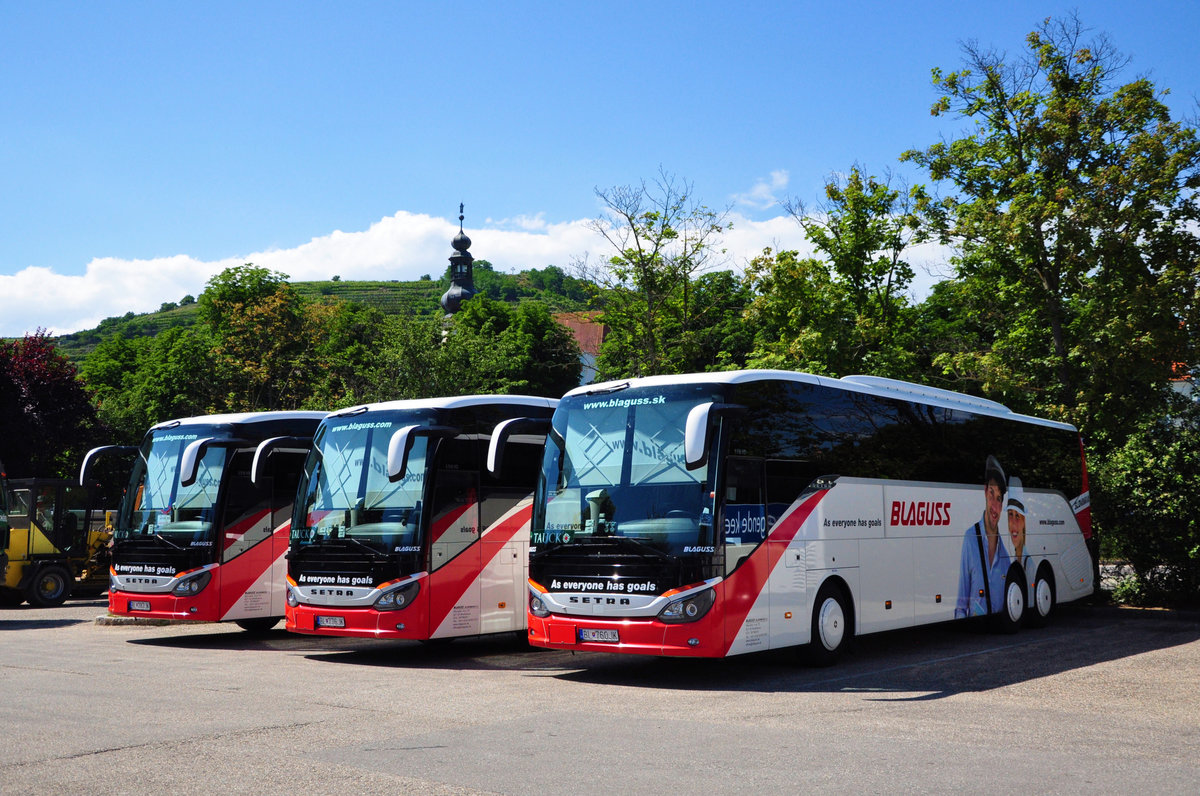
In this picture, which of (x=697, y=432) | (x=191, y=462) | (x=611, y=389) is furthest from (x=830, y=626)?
(x=191, y=462)

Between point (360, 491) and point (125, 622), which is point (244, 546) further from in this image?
point (125, 622)

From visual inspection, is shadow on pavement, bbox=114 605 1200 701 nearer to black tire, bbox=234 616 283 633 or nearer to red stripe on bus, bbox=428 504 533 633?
black tire, bbox=234 616 283 633

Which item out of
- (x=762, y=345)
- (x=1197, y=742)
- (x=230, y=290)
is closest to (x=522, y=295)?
(x=230, y=290)

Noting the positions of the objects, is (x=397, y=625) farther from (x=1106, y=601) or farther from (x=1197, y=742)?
(x=1106, y=601)

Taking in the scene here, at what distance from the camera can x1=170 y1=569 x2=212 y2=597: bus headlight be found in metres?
16.4

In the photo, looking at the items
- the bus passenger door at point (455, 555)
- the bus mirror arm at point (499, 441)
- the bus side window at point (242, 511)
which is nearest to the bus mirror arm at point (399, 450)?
the bus mirror arm at point (499, 441)

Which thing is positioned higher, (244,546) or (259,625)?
(244,546)

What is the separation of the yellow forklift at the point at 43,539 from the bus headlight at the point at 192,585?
32.4ft

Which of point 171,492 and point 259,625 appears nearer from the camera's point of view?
point 171,492

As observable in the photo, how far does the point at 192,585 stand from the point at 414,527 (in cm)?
429

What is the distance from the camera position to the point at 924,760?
7.85 m

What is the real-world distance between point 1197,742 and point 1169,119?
53.9 ft

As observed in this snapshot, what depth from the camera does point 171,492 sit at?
56.1 feet

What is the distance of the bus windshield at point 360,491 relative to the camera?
47.0ft
